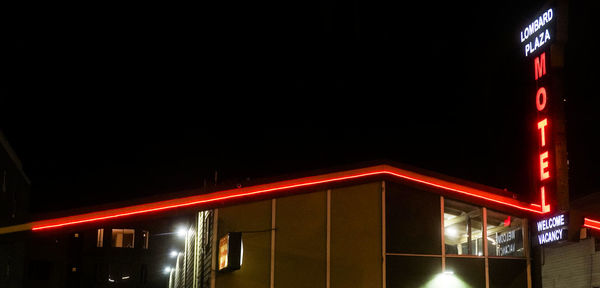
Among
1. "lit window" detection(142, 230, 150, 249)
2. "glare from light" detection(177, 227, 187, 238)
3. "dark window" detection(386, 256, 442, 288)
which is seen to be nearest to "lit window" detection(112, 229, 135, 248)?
"lit window" detection(142, 230, 150, 249)

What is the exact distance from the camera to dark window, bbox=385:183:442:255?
52.2 feet

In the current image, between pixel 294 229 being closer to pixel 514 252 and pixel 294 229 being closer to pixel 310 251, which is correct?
pixel 310 251

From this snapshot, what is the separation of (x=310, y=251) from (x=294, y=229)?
65cm

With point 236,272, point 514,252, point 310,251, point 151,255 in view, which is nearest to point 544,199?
point 514,252

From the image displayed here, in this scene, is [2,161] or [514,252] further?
[2,161]

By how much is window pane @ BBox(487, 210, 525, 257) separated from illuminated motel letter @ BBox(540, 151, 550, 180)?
5.86ft

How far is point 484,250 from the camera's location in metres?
16.2

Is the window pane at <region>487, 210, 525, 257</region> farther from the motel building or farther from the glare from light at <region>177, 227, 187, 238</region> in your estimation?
the glare from light at <region>177, 227, 187, 238</region>

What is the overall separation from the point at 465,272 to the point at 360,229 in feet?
9.01

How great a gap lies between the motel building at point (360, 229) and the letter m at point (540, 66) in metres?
3.05

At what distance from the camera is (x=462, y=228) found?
1653cm

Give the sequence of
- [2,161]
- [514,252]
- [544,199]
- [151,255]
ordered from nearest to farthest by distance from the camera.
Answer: [544,199] < [514,252] < [2,161] < [151,255]

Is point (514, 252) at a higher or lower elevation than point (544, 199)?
lower

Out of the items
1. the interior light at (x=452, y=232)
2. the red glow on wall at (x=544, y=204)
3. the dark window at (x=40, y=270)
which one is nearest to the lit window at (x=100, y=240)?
the dark window at (x=40, y=270)
